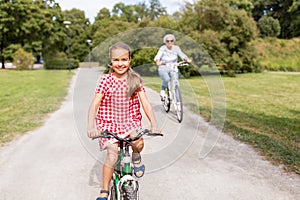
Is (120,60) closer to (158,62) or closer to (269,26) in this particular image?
(158,62)

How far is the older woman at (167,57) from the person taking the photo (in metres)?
6.09

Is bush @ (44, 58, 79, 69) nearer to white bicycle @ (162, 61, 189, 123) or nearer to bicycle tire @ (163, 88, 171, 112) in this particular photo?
bicycle tire @ (163, 88, 171, 112)

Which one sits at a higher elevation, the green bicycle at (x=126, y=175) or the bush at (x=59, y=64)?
the green bicycle at (x=126, y=175)

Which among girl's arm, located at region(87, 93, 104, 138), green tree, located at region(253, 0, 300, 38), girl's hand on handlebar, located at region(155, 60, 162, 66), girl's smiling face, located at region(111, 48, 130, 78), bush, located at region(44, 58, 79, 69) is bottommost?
bush, located at region(44, 58, 79, 69)

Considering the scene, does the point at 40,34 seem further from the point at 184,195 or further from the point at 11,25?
the point at 184,195

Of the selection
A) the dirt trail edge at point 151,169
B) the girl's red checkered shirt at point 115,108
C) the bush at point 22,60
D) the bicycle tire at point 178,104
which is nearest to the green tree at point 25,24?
the bush at point 22,60

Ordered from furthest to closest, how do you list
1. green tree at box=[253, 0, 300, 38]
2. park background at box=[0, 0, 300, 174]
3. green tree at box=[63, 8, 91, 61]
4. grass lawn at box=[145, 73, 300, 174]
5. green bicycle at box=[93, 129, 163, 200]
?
green tree at box=[63, 8, 91, 61] → green tree at box=[253, 0, 300, 38] → park background at box=[0, 0, 300, 174] → grass lawn at box=[145, 73, 300, 174] → green bicycle at box=[93, 129, 163, 200]

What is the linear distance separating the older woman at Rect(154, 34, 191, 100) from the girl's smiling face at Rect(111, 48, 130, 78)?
328 centimetres

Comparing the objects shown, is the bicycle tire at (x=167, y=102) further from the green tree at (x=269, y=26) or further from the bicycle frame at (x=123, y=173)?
the green tree at (x=269, y=26)

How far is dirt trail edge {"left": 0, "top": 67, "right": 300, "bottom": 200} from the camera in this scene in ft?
10.8

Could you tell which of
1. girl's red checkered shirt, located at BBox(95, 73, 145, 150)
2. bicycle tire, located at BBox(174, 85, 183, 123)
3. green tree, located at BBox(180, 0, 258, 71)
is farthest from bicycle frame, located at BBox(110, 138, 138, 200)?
green tree, located at BBox(180, 0, 258, 71)

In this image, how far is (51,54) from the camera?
139 feet

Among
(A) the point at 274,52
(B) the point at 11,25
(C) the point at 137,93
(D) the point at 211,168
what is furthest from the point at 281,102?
(B) the point at 11,25

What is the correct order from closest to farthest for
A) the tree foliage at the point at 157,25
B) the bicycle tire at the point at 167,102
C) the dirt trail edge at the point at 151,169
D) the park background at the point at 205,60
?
the dirt trail edge at the point at 151,169 < the park background at the point at 205,60 < the bicycle tire at the point at 167,102 < the tree foliage at the point at 157,25
